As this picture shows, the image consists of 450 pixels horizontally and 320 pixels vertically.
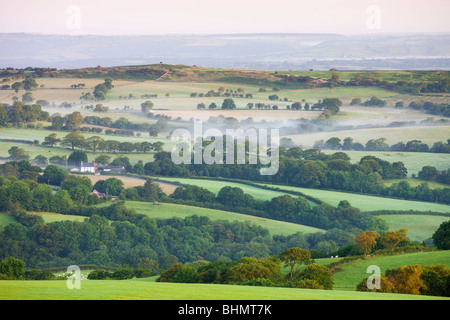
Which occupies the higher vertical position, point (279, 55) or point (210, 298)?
point (279, 55)

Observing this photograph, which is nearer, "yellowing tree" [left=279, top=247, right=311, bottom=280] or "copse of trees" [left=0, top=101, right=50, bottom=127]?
"yellowing tree" [left=279, top=247, right=311, bottom=280]

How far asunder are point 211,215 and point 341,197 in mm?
11982

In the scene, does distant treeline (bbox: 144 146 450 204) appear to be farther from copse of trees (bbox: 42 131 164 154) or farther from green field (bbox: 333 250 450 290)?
green field (bbox: 333 250 450 290)

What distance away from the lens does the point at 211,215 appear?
46.1 m

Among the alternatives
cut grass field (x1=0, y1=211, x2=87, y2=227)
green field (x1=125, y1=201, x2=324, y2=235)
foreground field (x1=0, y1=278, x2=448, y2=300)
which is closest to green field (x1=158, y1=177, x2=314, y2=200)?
green field (x1=125, y1=201, x2=324, y2=235)

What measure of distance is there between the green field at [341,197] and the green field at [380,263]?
22.4m

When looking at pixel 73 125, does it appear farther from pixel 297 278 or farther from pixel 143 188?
pixel 297 278

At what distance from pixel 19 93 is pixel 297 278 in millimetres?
68679

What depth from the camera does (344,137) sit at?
70438 mm

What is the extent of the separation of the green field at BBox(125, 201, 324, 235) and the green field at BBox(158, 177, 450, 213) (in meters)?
4.67

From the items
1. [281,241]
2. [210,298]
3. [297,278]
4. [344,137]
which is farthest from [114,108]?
[210,298]

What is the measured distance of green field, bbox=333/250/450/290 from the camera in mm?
22484

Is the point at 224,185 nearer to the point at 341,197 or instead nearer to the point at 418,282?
the point at 341,197

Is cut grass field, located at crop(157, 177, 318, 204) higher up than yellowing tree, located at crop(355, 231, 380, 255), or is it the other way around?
yellowing tree, located at crop(355, 231, 380, 255)
